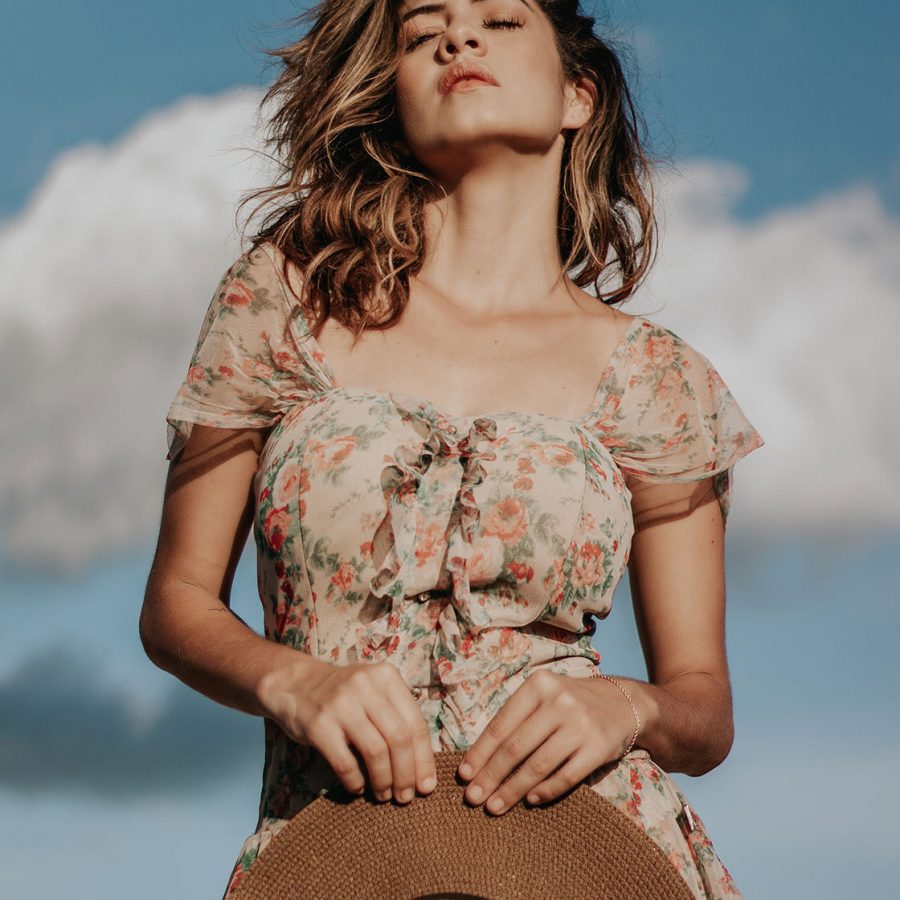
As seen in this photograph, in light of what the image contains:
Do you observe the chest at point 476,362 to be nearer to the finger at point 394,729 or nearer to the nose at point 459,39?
the nose at point 459,39

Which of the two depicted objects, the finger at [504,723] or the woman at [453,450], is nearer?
the finger at [504,723]

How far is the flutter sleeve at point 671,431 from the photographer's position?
9.82 feet

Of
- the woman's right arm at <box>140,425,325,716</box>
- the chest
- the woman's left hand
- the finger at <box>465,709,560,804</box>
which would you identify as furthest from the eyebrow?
the finger at <box>465,709,560,804</box>

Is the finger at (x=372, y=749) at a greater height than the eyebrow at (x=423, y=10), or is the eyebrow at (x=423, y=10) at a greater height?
the eyebrow at (x=423, y=10)

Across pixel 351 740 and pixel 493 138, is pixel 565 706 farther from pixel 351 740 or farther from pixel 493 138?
pixel 493 138

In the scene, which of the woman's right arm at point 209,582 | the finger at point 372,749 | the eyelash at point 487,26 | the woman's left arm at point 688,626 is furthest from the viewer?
the eyelash at point 487,26

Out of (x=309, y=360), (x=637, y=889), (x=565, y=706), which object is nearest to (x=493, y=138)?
(x=309, y=360)

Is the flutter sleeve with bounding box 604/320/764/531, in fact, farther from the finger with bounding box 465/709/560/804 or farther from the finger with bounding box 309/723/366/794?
the finger with bounding box 309/723/366/794

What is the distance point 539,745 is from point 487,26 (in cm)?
159

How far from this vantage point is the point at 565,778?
2.24 m

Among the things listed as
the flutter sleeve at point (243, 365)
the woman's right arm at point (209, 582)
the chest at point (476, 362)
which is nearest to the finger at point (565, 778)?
the woman's right arm at point (209, 582)

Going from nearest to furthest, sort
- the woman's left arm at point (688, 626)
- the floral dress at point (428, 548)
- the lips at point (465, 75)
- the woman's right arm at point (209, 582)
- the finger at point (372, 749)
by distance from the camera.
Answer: the finger at point (372, 749), the woman's right arm at point (209, 582), the floral dress at point (428, 548), the woman's left arm at point (688, 626), the lips at point (465, 75)

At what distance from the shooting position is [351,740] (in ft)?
7.06

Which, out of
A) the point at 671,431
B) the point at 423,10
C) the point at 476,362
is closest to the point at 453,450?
the point at 476,362
